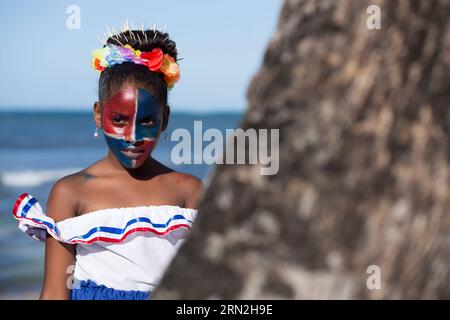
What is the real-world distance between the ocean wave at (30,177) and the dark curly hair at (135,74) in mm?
14846

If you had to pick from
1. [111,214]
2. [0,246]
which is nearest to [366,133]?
[111,214]

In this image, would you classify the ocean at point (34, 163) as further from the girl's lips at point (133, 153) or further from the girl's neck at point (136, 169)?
the girl's lips at point (133, 153)

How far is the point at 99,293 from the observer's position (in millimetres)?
3352

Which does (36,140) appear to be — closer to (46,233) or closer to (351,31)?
(46,233)

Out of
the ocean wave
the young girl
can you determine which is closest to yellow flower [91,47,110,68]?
the young girl

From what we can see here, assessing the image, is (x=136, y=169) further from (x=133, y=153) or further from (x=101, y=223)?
(x=101, y=223)

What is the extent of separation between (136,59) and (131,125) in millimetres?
401

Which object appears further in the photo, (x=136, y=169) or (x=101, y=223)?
(x=136, y=169)

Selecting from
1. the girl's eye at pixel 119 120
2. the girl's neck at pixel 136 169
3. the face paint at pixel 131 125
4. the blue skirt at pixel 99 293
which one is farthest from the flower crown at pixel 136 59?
the blue skirt at pixel 99 293

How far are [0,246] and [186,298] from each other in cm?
1041

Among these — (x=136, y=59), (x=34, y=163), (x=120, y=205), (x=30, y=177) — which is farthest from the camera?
(x=34, y=163)

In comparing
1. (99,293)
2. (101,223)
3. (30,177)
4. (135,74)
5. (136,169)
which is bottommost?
(30,177)

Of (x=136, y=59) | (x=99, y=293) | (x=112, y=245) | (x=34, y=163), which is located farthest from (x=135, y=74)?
(x=34, y=163)

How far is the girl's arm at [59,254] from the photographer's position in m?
3.29
